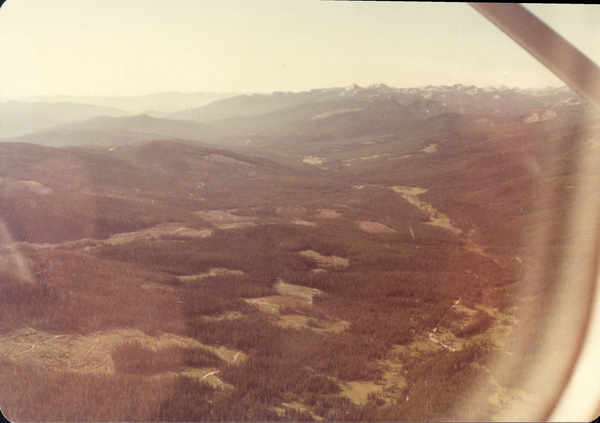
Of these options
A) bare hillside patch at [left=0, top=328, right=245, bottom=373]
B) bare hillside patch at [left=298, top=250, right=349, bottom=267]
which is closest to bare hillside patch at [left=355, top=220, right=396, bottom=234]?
bare hillside patch at [left=298, top=250, right=349, bottom=267]

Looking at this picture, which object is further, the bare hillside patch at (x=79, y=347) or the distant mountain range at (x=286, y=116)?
the distant mountain range at (x=286, y=116)

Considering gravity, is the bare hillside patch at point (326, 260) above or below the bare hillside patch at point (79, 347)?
above

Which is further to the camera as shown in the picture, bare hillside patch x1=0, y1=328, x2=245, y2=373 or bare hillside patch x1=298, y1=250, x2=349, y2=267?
bare hillside patch x1=298, y1=250, x2=349, y2=267

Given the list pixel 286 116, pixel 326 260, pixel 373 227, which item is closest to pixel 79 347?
pixel 326 260

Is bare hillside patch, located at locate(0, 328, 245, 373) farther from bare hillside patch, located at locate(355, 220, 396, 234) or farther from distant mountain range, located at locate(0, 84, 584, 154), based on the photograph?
distant mountain range, located at locate(0, 84, 584, 154)

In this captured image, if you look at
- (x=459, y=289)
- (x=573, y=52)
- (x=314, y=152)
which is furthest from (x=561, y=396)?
(x=314, y=152)

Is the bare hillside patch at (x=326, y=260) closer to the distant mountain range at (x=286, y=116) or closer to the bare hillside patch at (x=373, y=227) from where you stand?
the bare hillside patch at (x=373, y=227)

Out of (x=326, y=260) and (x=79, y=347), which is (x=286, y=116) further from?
(x=79, y=347)

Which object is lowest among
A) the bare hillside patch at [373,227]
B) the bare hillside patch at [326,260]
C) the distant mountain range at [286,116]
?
the bare hillside patch at [326,260]

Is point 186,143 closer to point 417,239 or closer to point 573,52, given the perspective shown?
point 417,239

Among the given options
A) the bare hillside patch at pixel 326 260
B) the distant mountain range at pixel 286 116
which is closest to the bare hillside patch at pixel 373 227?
the bare hillside patch at pixel 326 260

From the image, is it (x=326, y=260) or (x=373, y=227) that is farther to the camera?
(x=373, y=227)
